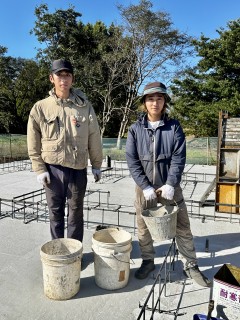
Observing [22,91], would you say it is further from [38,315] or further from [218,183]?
[38,315]

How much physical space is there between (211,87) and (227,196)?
13476mm

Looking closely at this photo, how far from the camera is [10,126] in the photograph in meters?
27.2

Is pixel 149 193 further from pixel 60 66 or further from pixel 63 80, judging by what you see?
pixel 60 66

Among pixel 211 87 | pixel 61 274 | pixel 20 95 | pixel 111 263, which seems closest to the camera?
pixel 61 274

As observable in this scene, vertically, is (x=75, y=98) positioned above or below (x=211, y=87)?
below

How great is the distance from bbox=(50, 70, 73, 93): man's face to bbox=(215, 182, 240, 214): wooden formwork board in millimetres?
4019

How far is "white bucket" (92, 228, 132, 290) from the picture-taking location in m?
3.12

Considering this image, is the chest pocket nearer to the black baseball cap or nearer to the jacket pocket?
the jacket pocket

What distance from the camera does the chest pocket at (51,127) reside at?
345 centimetres

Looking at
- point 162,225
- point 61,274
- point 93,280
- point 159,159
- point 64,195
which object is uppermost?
point 159,159

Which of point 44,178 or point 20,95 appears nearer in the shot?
point 44,178

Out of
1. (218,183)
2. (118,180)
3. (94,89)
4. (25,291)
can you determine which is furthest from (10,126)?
(25,291)

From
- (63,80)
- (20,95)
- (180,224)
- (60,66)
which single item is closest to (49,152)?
(63,80)

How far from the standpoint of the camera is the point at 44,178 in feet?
11.3
